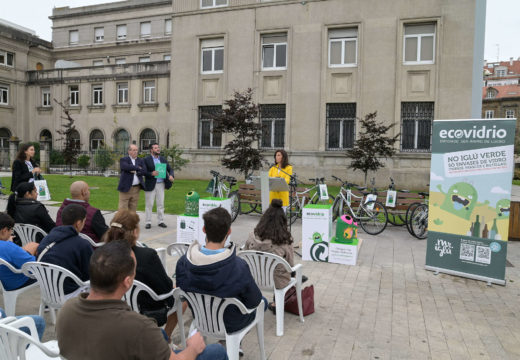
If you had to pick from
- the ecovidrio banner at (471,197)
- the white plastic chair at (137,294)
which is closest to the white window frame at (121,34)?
the ecovidrio banner at (471,197)

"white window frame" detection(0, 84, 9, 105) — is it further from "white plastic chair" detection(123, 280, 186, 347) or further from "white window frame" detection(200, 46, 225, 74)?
"white plastic chair" detection(123, 280, 186, 347)

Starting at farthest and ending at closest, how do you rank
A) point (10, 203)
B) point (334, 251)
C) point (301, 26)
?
point (301, 26)
point (334, 251)
point (10, 203)

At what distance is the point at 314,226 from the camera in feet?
21.6

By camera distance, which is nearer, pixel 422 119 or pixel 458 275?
pixel 458 275

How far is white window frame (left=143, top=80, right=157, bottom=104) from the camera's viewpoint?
30.2m

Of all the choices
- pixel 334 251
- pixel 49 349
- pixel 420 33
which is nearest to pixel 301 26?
pixel 420 33

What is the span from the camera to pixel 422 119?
62.5ft

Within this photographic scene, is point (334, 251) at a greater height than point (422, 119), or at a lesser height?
lesser

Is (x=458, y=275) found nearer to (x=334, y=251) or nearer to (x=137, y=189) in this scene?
(x=334, y=251)

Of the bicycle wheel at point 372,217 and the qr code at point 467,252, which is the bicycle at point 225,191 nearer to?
the bicycle wheel at point 372,217

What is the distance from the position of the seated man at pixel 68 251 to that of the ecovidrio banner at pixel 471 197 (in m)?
4.99

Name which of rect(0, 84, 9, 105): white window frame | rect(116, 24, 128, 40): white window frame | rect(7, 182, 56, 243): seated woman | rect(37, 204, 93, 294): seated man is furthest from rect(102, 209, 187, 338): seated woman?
rect(116, 24, 128, 40): white window frame

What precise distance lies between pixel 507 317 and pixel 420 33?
1763cm

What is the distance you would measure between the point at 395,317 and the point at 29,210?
462 cm
